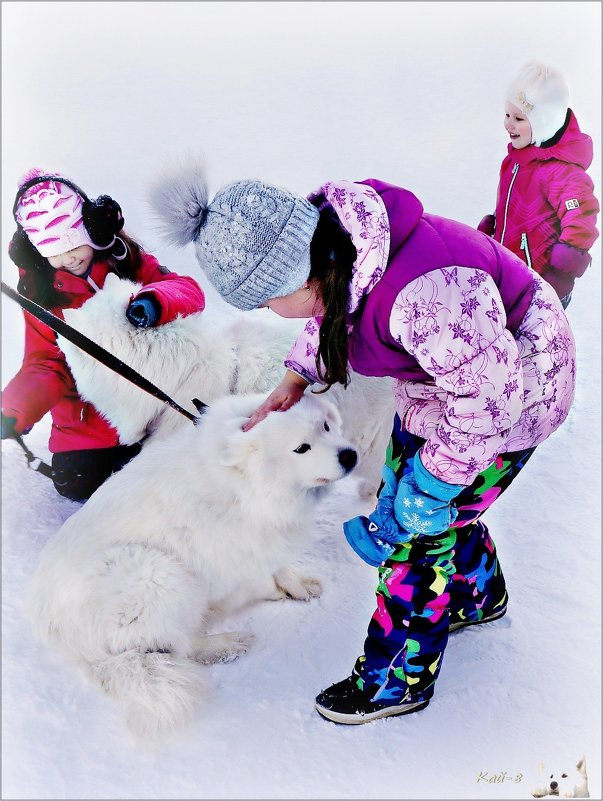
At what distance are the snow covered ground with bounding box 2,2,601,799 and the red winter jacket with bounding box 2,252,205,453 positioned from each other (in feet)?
0.51

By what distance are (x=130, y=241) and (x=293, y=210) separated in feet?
4.24

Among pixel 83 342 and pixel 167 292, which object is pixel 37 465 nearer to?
pixel 83 342

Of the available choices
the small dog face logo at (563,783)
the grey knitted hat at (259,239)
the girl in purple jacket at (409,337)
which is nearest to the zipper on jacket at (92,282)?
the girl in purple jacket at (409,337)

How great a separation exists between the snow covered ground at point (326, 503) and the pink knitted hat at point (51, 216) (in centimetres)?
22

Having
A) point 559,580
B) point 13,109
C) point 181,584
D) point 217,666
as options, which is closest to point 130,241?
point 13,109

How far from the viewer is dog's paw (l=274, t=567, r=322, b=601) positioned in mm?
1714

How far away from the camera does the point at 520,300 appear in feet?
3.81

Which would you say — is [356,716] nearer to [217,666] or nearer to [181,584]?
[217,666]

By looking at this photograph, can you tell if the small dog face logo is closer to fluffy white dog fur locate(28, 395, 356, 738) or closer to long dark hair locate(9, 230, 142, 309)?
fluffy white dog fur locate(28, 395, 356, 738)

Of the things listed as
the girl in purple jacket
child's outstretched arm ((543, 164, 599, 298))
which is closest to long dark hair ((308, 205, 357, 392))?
the girl in purple jacket

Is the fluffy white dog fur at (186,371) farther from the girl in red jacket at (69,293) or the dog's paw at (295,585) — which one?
the dog's paw at (295,585)

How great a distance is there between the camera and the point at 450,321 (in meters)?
0.99

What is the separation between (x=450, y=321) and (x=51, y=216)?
4.47 feet

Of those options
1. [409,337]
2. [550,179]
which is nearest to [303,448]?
[409,337]
